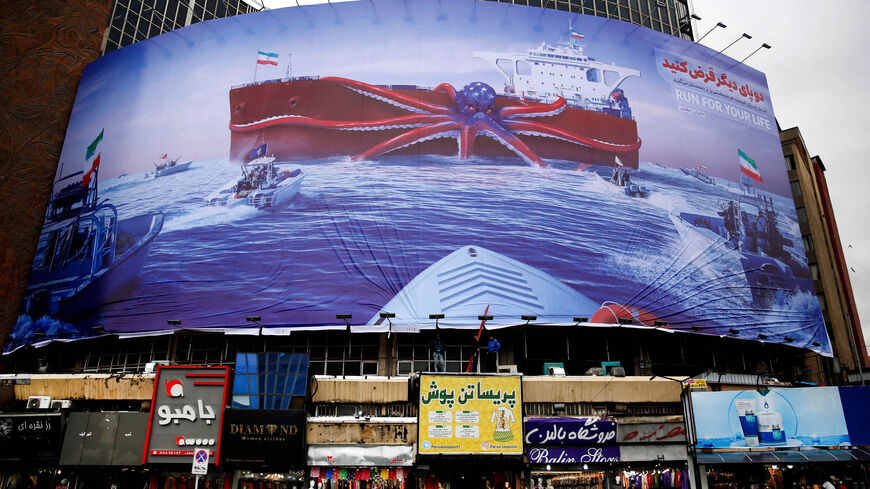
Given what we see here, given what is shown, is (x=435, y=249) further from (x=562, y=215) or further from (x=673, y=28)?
(x=673, y=28)

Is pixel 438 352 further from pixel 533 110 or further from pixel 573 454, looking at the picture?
pixel 533 110

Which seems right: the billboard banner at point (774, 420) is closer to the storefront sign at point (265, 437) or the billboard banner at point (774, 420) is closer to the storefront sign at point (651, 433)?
the storefront sign at point (651, 433)

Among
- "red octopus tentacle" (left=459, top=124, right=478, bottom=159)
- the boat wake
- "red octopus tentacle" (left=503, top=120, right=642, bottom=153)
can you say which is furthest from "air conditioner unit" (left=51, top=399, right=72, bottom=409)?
"red octopus tentacle" (left=503, top=120, right=642, bottom=153)

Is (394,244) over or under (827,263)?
under

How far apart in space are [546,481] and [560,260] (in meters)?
9.39

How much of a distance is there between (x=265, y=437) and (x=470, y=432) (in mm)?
7093

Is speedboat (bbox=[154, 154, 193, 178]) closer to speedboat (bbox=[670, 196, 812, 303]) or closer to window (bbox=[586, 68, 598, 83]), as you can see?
window (bbox=[586, 68, 598, 83])

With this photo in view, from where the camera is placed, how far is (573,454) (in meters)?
24.0

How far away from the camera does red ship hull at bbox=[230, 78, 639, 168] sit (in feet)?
103

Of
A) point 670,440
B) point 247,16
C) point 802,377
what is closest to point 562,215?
point 670,440

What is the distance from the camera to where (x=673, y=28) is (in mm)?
48281

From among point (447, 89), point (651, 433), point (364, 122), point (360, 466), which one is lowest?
point (360, 466)

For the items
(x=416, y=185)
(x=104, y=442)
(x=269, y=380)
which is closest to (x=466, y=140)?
(x=416, y=185)

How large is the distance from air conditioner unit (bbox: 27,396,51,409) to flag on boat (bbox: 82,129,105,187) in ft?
43.7
